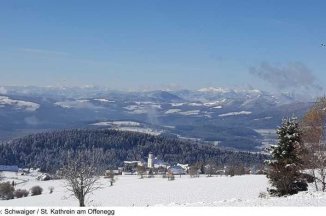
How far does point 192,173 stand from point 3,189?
53.5 m

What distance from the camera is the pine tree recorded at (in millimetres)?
42888

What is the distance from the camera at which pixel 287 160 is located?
142 ft

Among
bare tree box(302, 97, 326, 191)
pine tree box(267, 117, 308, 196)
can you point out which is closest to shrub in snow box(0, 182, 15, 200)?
pine tree box(267, 117, 308, 196)

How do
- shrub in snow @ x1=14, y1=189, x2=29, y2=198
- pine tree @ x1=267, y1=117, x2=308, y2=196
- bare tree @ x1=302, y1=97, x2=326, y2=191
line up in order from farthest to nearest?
shrub in snow @ x1=14, y1=189, x2=29, y2=198 → pine tree @ x1=267, y1=117, x2=308, y2=196 → bare tree @ x1=302, y1=97, x2=326, y2=191

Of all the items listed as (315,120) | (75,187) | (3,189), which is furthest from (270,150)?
(3,189)

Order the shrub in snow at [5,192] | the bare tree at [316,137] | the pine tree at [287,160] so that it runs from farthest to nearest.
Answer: the shrub in snow at [5,192] → the pine tree at [287,160] → the bare tree at [316,137]

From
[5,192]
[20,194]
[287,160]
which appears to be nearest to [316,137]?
[287,160]

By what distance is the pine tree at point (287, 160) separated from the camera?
42.9 m

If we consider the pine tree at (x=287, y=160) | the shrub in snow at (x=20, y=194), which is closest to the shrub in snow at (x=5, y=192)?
the shrub in snow at (x=20, y=194)

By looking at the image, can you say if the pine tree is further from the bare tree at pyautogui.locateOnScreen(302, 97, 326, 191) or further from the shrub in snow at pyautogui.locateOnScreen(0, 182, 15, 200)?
the shrub in snow at pyautogui.locateOnScreen(0, 182, 15, 200)

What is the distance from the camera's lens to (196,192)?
7594 centimetres

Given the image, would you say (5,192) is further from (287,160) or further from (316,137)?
(316,137)

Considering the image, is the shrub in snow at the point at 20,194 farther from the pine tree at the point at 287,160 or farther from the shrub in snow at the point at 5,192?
the pine tree at the point at 287,160

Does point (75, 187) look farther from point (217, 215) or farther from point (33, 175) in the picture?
point (33, 175)
